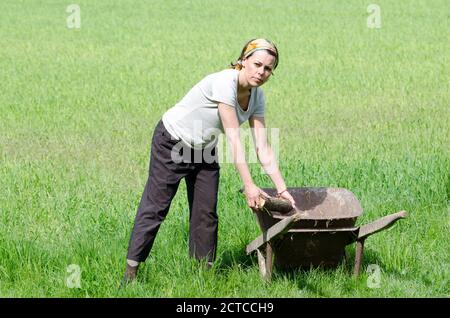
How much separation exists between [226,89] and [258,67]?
199mm

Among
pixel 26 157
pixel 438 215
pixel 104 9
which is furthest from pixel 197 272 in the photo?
pixel 104 9

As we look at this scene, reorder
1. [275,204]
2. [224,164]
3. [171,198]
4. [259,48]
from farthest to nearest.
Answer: [224,164]
[171,198]
[275,204]
[259,48]

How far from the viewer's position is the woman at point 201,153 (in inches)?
177

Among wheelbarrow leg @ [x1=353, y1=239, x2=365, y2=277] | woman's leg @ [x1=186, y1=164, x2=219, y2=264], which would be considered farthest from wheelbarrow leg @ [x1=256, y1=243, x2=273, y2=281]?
wheelbarrow leg @ [x1=353, y1=239, x2=365, y2=277]

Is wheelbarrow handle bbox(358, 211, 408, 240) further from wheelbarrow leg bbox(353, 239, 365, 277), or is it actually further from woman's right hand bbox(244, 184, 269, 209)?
woman's right hand bbox(244, 184, 269, 209)

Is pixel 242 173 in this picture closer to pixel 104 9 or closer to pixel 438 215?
pixel 438 215

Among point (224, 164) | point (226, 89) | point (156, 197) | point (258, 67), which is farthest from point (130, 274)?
point (224, 164)

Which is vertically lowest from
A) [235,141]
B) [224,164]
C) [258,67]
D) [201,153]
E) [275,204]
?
[224,164]

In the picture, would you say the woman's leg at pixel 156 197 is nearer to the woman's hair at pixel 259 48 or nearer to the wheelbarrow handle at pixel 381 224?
the woman's hair at pixel 259 48

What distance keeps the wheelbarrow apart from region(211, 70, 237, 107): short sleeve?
54 cm

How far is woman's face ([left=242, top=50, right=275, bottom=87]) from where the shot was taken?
14.5 feet

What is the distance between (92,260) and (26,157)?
141 inches

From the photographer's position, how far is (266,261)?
182 inches

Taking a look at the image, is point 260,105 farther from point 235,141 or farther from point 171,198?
point 171,198
